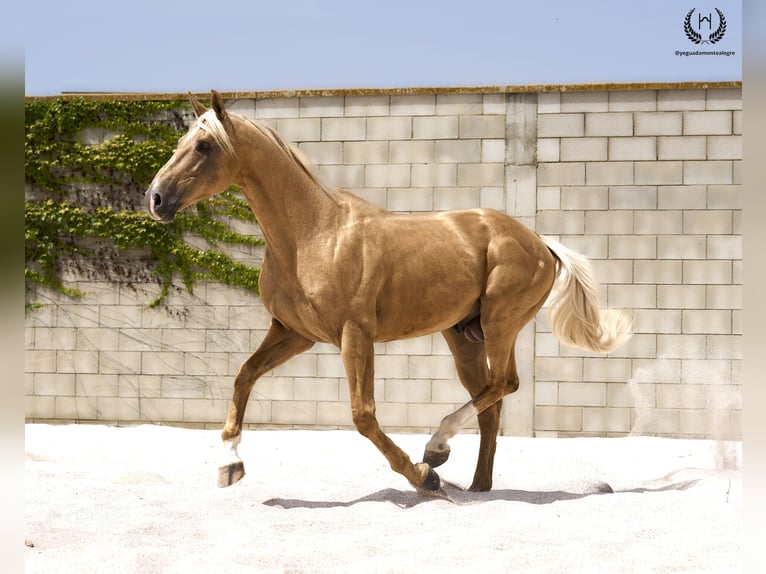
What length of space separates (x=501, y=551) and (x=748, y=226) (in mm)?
1826

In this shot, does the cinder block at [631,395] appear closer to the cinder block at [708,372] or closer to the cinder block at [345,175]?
the cinder block at [708,372]

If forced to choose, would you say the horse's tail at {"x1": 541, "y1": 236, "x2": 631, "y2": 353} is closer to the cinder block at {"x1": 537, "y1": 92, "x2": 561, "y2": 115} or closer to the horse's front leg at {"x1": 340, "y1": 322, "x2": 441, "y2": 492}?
the horse's front leg at {"x1": 340, "y1": 322, "x2": 441, "y2": 492}

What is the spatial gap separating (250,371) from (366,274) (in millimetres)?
779

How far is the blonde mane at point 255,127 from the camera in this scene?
351cm

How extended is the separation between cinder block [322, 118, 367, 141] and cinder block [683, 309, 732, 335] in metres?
2.84

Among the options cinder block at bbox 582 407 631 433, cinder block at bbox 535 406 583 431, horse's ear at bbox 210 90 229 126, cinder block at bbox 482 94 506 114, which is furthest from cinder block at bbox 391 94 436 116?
horse's ear at bbox 210 90 229 126

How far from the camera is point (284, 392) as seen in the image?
6.53 metres

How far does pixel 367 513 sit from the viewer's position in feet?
10.7

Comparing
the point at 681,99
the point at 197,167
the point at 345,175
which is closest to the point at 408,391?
A: the point at 345,175

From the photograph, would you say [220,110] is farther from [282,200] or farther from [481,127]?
[481,127]

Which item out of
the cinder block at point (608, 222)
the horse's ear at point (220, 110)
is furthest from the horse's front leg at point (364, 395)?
the cinder block at point (608, 222)

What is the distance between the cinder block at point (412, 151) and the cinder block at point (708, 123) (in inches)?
76.1

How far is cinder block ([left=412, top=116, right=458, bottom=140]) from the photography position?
6.40m

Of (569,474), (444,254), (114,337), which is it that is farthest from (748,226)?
(114,337)
